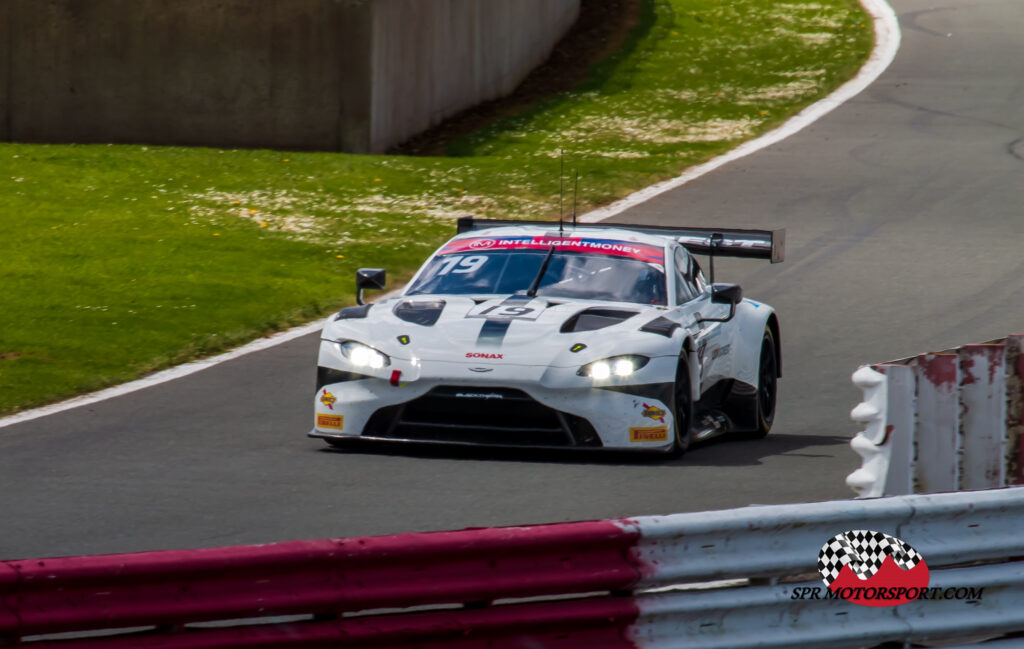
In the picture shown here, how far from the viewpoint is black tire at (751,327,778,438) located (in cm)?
1077

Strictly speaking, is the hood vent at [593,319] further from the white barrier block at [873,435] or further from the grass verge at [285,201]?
the grass verge at [285,201]

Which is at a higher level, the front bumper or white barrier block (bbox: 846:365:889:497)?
white barrier block (bbox: 846:365:889:497)

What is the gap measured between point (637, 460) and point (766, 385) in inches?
85.3

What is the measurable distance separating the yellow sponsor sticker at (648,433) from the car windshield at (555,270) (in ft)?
3.90

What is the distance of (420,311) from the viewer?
9609mm

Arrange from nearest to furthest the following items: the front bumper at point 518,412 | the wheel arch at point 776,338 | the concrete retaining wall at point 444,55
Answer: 1. the front bumper at point 518,412
2. the wheel arch at point 776,338
3. the concrete retaining wall at point 444,55

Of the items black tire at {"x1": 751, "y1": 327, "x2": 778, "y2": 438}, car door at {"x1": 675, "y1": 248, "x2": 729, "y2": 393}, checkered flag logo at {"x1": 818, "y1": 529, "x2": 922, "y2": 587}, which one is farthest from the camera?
black tire at {"x1": 751, "y1": 327, "x2": 778, "y2": 438}

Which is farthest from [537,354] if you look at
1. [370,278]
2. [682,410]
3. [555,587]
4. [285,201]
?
[285,201]

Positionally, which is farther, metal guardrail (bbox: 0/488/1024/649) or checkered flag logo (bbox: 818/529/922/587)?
checkered flag logo (bbox: 818/529/922/587)

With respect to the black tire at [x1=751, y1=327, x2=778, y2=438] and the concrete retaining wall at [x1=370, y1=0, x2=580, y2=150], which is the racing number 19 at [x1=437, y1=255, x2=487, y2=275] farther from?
the concrete retaining wall at [x1=370, y1=0, x2=580, y2=150]

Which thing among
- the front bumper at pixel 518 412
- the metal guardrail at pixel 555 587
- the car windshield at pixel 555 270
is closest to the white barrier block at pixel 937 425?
the metal guardrail at pixel 555 587

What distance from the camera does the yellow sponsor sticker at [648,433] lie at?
903cm

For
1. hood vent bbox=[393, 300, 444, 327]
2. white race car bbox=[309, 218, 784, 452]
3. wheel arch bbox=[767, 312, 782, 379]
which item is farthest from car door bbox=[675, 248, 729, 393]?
hood vent bbox=[393, 300, 444, 327]

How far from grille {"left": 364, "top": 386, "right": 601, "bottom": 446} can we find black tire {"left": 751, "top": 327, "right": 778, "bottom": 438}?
6.83 feet
